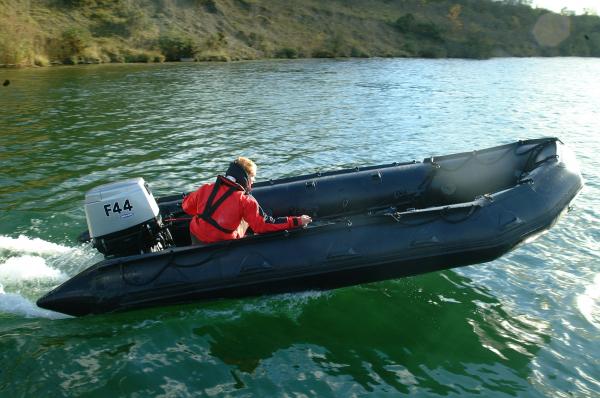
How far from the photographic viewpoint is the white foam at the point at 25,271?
18.9ft

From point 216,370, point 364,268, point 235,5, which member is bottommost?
point 216,370

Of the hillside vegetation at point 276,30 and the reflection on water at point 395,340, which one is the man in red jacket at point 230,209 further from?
the hillside vegetation at point 276,30

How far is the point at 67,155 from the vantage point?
35.8ft

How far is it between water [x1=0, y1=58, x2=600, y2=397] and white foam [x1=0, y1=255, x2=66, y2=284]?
16 mm

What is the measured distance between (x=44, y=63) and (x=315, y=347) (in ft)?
80.2

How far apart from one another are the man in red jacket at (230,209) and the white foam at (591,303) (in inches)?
112

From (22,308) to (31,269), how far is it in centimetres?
69

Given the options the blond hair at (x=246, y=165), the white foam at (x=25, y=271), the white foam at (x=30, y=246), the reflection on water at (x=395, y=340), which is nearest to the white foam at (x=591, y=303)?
the reflection on water at (x=395, y=340)

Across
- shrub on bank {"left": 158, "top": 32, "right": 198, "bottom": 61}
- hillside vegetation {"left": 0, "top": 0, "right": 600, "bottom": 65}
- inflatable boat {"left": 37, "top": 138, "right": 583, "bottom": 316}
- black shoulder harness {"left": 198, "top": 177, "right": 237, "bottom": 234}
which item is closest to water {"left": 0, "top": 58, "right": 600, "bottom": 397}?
inflatable boat {"left": 37, "top": 138, "right": 583, "bottom": 316}

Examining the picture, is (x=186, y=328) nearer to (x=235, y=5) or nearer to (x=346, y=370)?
(x=346, y=370)

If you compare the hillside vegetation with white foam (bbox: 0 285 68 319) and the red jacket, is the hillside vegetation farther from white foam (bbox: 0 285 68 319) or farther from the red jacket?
the red jacket

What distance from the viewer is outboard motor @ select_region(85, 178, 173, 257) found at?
529 centimetres

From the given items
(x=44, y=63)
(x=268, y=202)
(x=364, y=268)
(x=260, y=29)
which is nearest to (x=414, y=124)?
(x=268, y=202)

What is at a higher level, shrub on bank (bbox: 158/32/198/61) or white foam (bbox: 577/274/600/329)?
shrub on bank (bbox: 158/32/198/61)
